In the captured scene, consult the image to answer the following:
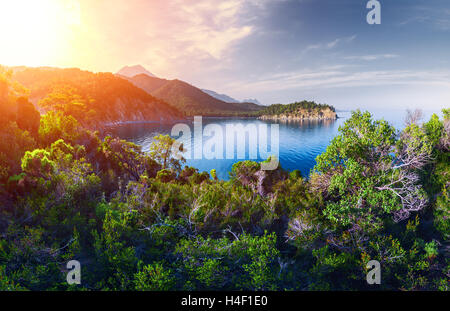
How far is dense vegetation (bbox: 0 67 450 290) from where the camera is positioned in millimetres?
11797

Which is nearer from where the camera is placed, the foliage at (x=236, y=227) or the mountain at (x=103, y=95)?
the foliage at (x=236, y=227)

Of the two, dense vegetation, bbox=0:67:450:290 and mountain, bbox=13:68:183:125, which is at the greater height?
mountain, bbox=13:68:183:125

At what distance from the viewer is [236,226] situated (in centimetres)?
1689

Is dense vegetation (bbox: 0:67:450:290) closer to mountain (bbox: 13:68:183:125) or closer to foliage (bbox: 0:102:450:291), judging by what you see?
foliage (bbox: 0:102:450:291)

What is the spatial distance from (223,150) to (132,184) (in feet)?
198

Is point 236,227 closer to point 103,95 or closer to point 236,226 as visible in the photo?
point 236,226

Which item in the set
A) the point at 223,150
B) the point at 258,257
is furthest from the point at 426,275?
the point at 223,150

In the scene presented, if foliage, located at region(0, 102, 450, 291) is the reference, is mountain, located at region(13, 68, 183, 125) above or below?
above

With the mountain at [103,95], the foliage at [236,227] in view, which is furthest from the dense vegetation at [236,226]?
the mountain at [103,95]

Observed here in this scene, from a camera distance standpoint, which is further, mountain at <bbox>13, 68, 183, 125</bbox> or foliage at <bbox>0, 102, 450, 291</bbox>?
mountain at <bbox>13, 68, 183, 125</bbox>

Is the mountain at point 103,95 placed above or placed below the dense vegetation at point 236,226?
above

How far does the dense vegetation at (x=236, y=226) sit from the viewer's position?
1180 cm

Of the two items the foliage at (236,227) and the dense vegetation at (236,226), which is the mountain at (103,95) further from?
the foliage at (236,227)

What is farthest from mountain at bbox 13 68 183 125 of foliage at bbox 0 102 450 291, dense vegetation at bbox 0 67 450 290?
foliage at bbox 0 102 450 291
